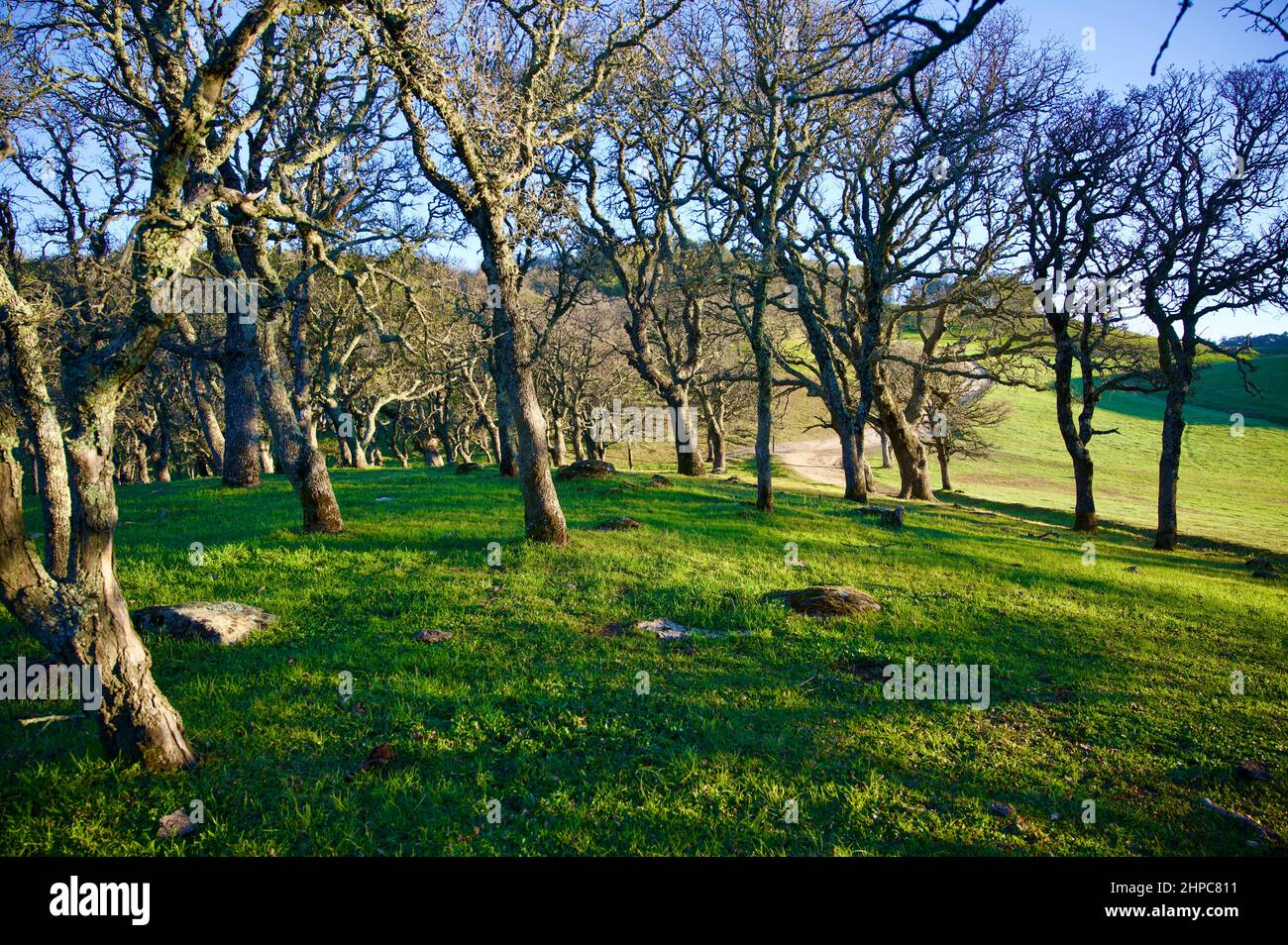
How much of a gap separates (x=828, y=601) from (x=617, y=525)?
19.7 feet

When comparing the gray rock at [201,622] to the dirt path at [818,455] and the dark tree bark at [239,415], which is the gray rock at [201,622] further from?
the dirt path at [818,455]

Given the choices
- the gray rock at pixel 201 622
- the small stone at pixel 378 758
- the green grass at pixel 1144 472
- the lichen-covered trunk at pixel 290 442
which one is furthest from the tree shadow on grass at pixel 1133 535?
the gray rock at pixel 201 622

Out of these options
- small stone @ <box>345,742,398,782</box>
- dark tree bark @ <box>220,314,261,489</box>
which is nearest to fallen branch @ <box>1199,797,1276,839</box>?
small stone @ <box>345,742,398,782</box>

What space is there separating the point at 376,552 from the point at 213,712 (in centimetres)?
555

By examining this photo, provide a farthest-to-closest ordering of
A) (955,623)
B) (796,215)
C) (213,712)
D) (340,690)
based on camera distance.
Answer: (796,215), (955,623), (340,690), (213,712)

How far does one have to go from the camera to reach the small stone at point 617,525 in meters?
14.2

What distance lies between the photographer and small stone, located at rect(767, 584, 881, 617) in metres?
9.55

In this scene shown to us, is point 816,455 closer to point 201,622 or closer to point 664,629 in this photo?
point 664,629

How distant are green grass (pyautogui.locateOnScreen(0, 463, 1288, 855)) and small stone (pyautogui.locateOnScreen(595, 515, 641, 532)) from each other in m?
1.29

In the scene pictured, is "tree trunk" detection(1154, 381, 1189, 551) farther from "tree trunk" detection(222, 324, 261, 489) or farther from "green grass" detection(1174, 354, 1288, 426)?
"green grass" detection(1174, 354, 1288, 426)

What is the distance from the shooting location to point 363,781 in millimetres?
5145

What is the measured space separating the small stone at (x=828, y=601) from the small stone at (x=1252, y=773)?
450cm
